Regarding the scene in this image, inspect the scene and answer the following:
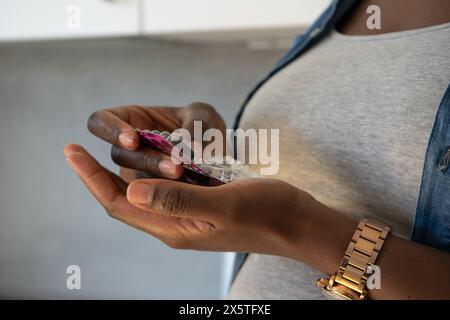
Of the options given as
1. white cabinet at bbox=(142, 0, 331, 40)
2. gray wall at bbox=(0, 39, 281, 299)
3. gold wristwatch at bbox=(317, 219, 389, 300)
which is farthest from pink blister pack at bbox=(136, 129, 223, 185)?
gray wall at bbox=(0, 39, 281, 299)

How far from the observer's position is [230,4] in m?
0.71

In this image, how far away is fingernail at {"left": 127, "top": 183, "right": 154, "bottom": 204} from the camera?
0.27 m

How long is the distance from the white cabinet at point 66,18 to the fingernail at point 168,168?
18.9 inches

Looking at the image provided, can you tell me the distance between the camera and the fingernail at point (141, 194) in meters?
0.27

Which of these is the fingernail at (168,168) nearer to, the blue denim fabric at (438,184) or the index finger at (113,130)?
the index finger at (113,130)

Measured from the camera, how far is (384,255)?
0.33 meters

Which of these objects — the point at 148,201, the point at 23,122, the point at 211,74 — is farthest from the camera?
the point at 23,122

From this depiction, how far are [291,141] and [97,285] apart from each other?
0.79 m

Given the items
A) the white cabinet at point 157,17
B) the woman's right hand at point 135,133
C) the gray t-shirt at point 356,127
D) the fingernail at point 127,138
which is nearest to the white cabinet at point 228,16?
the white cabinet at point 157,17

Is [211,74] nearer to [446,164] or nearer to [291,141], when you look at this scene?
[291,141]

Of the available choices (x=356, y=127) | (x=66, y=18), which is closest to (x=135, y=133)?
(x=356, y=127)

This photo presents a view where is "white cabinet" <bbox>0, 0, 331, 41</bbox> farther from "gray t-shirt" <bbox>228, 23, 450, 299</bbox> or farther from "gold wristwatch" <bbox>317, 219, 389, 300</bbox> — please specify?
"gold wristwatch" <bbox>317, 219, 389, 300</bbox>

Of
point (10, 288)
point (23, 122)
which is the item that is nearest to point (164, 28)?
point (23, 122)

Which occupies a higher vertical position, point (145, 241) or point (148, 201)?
point (148, 201)
